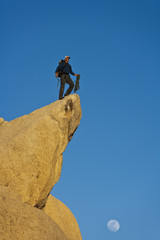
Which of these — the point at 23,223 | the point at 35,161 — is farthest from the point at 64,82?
the point at 23,223

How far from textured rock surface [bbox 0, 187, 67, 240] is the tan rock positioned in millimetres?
1566

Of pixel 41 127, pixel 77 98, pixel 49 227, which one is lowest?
pixel 49 227

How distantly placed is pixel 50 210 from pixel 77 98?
29.8 feet

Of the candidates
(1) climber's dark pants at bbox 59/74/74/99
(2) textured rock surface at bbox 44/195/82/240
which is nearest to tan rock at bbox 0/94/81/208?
(1) climber's dark pants at bbox 59/74/74/99

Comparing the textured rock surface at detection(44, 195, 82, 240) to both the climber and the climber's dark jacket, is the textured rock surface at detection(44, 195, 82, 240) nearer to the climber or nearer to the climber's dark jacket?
the climber

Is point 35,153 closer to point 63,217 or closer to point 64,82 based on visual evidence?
point 64,82

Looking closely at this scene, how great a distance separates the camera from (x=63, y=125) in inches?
563

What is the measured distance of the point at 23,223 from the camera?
9.27 meters

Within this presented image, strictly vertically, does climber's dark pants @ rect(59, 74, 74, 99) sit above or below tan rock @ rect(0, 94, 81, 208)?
above

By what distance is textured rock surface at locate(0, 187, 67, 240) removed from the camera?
883cm

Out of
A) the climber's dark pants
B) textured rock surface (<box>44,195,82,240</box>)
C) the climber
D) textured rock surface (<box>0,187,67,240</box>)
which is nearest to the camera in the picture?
textured rock surface (<box>0,187,67,240</box>)

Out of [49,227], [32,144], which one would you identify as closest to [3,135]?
[32,144]

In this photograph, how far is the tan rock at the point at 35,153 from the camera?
12086 millimetres

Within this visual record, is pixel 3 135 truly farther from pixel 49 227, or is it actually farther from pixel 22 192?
pixel 49 227
